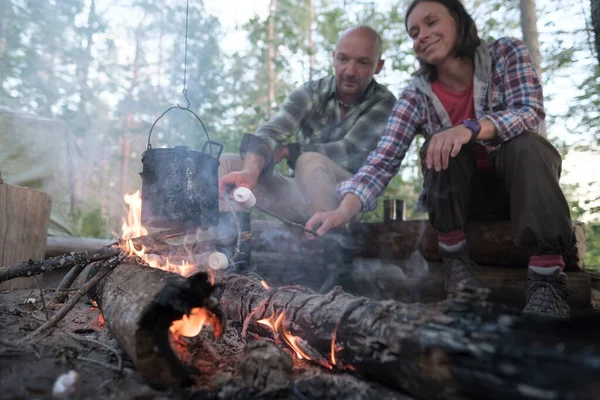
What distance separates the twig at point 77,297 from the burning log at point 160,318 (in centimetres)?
42

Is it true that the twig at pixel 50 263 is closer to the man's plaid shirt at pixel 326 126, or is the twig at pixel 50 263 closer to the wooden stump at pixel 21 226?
the wooden stump at pixel 21 226

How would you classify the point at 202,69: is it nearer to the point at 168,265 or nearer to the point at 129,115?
the point at 129,115

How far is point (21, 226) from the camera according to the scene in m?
3.26

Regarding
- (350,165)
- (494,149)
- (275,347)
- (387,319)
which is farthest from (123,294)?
(350,165)

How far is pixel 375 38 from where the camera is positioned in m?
4.14

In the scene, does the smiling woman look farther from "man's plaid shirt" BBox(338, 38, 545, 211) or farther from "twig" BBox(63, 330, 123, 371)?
"twig" BBox(63, 330, 123, 371)

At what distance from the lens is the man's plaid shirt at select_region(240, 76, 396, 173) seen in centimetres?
411

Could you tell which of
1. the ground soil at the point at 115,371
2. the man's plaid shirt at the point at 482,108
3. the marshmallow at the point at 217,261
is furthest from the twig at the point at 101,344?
the man's plaid shirt at the point at 482,108

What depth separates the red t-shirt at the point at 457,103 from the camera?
9.44ft

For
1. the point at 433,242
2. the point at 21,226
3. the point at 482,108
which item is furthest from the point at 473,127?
the point at 21,226

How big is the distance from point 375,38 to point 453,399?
157 inches

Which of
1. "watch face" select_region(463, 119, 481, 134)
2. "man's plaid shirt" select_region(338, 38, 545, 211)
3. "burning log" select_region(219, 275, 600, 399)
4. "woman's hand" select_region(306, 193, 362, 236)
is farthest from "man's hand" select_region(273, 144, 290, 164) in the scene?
"burning log" select_region(219, 275, 600, 399)

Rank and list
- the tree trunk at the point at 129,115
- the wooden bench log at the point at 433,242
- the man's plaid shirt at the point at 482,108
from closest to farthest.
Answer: the man's plaid shirt at the point at 482,108 < the wooden bench log at the point at 433,242 < the tree trunk at the point at 129,115

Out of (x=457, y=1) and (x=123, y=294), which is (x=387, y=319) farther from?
(x=457, y=1)
